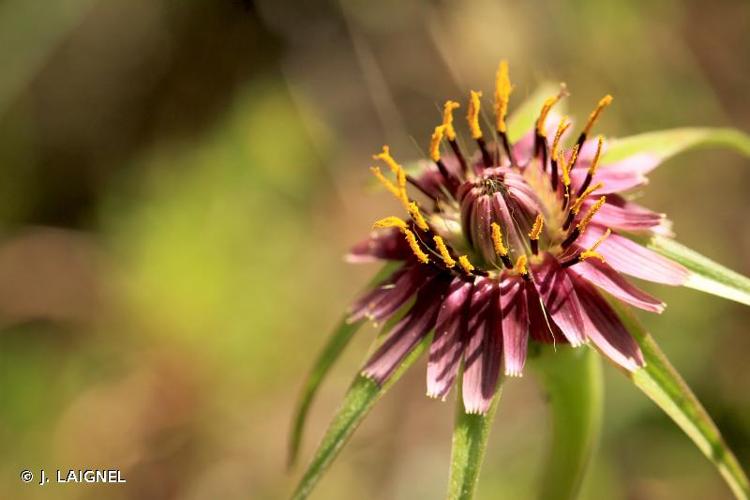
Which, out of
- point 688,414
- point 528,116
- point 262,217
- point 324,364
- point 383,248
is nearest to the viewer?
point 688,414

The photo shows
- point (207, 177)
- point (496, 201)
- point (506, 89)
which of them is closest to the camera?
point (496, 201)

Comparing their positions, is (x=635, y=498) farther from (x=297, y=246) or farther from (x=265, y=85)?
(x=265, y=85)

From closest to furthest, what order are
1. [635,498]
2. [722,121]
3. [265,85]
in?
[635,498] → [722,121] → [265,85]

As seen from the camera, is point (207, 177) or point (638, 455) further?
point (207, 177)

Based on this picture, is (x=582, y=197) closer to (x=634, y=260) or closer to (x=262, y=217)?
(x=634, y=260)

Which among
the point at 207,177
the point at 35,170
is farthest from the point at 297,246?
the point at 35,170

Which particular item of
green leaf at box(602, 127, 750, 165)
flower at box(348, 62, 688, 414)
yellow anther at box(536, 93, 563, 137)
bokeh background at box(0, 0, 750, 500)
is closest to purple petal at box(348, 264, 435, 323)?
flower at box(348, 62, 688, 414)

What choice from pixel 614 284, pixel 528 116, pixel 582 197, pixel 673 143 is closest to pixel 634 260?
pixel 614 284

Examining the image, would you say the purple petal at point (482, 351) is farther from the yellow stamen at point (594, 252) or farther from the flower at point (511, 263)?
the yellow stamen at point (594, 252)
